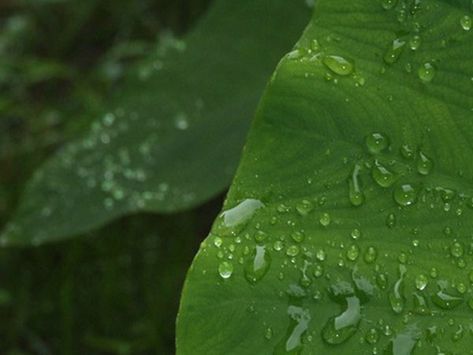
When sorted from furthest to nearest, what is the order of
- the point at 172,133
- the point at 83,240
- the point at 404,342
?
the point at 83,240 < the point at 172,133 < the point at 404,342

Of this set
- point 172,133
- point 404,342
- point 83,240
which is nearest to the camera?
point 404,342

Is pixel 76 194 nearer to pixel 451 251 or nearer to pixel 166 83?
pixel 166 83

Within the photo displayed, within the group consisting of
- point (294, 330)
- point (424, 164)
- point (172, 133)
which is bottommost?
point (172, 133)

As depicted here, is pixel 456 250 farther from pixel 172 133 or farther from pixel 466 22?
pixel 172 133

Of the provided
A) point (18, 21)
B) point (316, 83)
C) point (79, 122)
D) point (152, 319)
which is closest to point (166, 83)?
point (152, 319)

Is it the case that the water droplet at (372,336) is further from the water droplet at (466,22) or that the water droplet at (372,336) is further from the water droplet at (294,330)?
the water droplet at (466,22)

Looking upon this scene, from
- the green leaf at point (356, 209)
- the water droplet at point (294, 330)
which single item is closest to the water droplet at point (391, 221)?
the green leaf at point (356, 209)

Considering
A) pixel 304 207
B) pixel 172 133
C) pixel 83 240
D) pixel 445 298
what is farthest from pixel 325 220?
pixel 83 240
